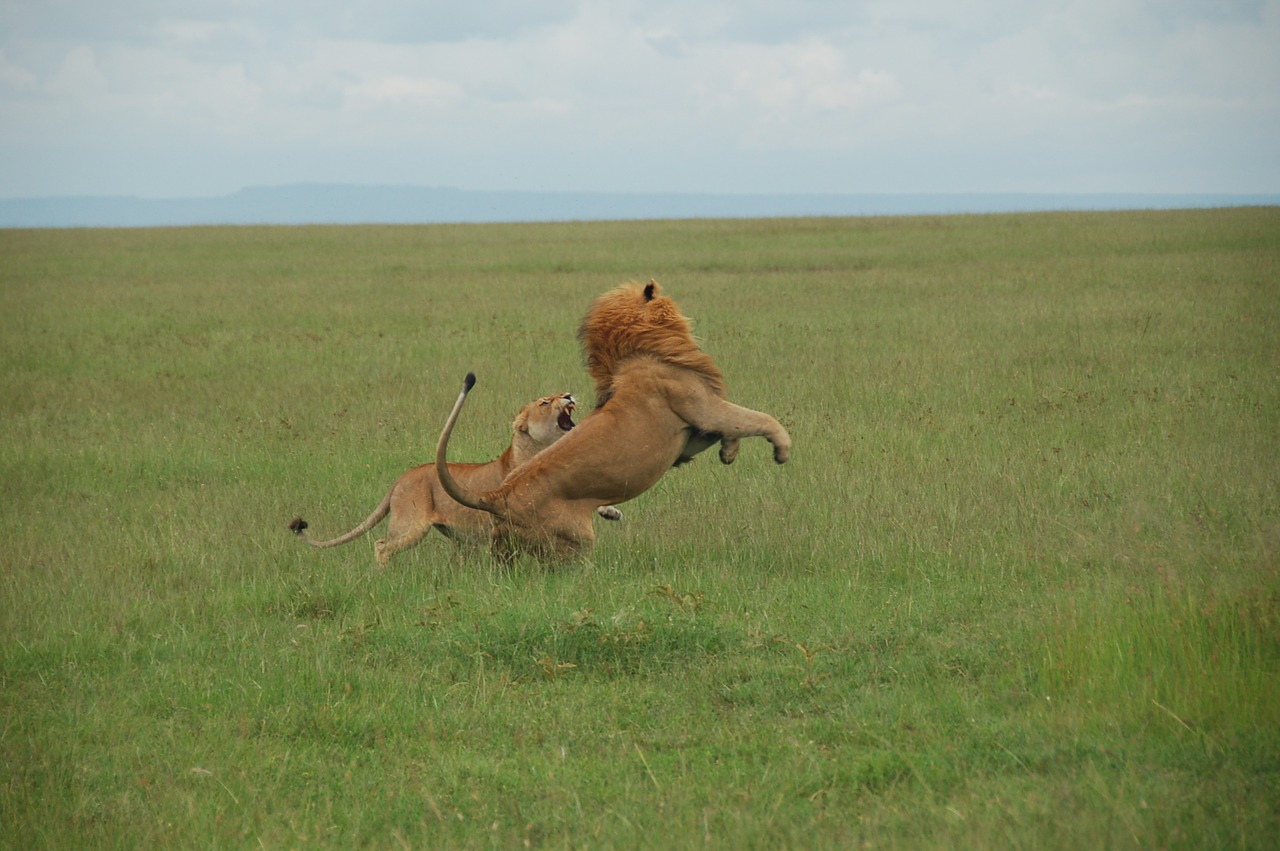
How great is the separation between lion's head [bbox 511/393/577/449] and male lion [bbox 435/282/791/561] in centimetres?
29

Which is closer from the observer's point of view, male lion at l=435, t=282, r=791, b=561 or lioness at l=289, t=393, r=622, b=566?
male lion at l=435, t=282, r=791, b=561

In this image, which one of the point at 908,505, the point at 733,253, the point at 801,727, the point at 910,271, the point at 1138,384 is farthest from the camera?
the point at 733,253

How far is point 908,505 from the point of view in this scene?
7.65m

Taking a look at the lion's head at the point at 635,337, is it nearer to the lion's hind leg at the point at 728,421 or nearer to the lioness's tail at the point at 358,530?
the lion's hind leg at the point at 728,421

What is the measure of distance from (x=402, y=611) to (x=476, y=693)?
1192 millimetres

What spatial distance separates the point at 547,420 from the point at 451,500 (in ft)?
2.39

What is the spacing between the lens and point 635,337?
6.92 meters

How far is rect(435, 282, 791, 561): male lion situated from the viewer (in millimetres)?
6312

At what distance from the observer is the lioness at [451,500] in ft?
22.6

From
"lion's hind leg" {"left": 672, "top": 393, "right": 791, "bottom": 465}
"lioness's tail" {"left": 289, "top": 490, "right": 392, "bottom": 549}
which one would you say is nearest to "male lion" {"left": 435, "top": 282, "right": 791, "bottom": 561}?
"lion's hind leg" {"left": 672, "top": 393, "right": 791, "bottom": 465}

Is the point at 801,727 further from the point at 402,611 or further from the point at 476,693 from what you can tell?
the point at 402,611

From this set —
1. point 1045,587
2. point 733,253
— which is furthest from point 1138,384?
point 733,253

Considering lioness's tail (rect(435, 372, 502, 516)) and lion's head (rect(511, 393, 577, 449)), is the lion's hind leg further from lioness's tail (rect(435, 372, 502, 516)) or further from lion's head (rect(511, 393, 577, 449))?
lioness's tail (rect(435, 372, 502, 516))

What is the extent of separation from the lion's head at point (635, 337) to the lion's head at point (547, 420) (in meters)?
0.28
